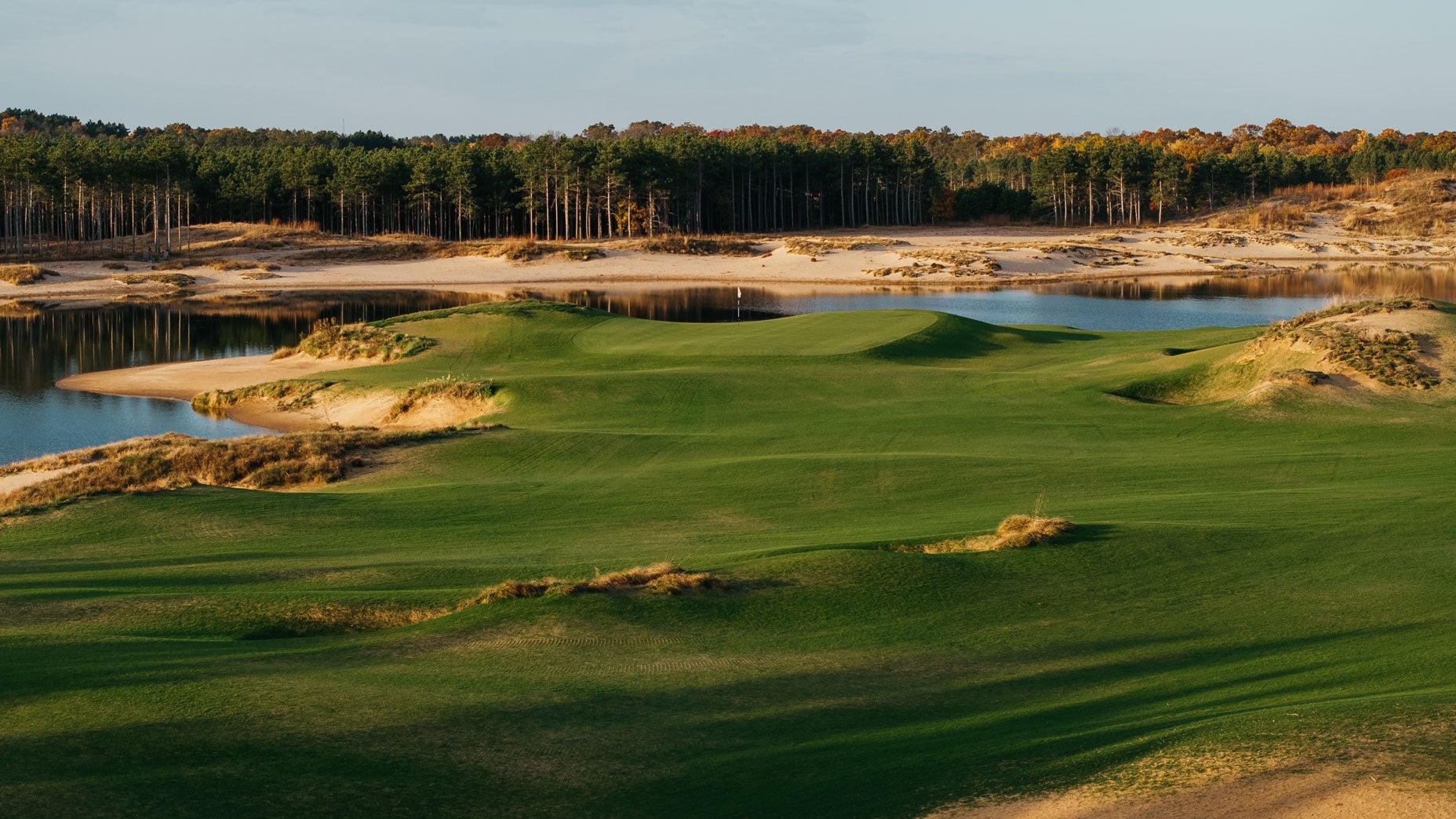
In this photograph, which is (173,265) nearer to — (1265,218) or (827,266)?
(827,266)

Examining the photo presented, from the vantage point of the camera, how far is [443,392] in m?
39.2

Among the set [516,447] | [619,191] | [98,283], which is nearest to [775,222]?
[619,191]

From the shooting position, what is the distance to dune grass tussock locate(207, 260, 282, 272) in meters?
103

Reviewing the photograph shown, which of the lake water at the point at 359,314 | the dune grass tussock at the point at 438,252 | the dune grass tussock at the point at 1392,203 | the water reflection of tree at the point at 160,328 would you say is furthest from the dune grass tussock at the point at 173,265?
the dune grass tussock at the point at 1392,203

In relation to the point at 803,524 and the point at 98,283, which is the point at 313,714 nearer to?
the point at 803,524

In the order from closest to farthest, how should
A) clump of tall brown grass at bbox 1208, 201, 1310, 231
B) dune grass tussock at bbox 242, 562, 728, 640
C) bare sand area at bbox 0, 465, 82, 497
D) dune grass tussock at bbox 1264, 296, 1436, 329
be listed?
dune grass tussock at bbox 242, 562, 728, 640
bare sand area at bbox 0, 465, 82, 497
dune grass tussock at bbox 1264, 296, 1436, 329
clump of tall brown grass at bbox 1208, 201, 1310, 231

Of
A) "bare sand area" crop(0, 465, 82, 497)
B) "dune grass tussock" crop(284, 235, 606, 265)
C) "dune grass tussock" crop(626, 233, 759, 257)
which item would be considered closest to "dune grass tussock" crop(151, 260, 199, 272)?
"dune grass tussock" crop(284, 235, 606, 265)

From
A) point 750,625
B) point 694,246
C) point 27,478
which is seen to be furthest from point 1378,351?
point 694,246

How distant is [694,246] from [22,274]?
55392mm

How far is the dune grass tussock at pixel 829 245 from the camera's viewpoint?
11525cm

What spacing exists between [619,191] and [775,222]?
2909 cm

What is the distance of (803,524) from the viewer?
20.6m

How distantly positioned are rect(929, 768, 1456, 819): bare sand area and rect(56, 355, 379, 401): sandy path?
44425 mm

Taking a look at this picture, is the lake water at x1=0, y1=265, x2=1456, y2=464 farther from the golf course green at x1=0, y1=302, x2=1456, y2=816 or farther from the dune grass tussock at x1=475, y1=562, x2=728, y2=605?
the dune grass tussock at x1=475, y1=562, x2=728, y2=605
